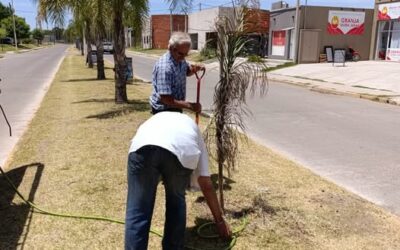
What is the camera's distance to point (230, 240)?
159 inches

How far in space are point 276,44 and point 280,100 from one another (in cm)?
2296

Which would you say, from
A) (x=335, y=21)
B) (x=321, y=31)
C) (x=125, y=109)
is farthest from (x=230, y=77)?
(x=335, y=21)

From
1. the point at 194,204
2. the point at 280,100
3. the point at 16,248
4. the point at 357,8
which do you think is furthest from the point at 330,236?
the point at 357,8

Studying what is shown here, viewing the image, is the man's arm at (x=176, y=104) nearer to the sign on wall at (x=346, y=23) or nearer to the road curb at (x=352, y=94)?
the road curb at (x=352, y=94)

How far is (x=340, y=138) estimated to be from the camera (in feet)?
29.0

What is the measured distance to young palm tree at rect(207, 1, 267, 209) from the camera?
4.26m

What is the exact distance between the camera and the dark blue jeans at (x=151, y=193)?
3.00 meters

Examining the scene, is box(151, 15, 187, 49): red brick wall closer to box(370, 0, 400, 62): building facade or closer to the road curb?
box(370, 0, 400, 62): building facade

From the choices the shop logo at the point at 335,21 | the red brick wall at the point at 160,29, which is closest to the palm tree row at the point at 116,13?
the shop logo at the point at 335,21

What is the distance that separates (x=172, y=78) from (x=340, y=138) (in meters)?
5.37

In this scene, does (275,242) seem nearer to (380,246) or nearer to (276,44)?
(380,246)

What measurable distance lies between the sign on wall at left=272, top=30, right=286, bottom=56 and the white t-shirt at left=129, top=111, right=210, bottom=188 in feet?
109

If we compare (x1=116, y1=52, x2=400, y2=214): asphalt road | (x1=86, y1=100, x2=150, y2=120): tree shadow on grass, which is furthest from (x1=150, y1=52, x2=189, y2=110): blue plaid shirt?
(x1=86, y1=100, x2=150, y2=120): tree shadow on grass

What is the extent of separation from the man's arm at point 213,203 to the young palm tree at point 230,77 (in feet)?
1.73
